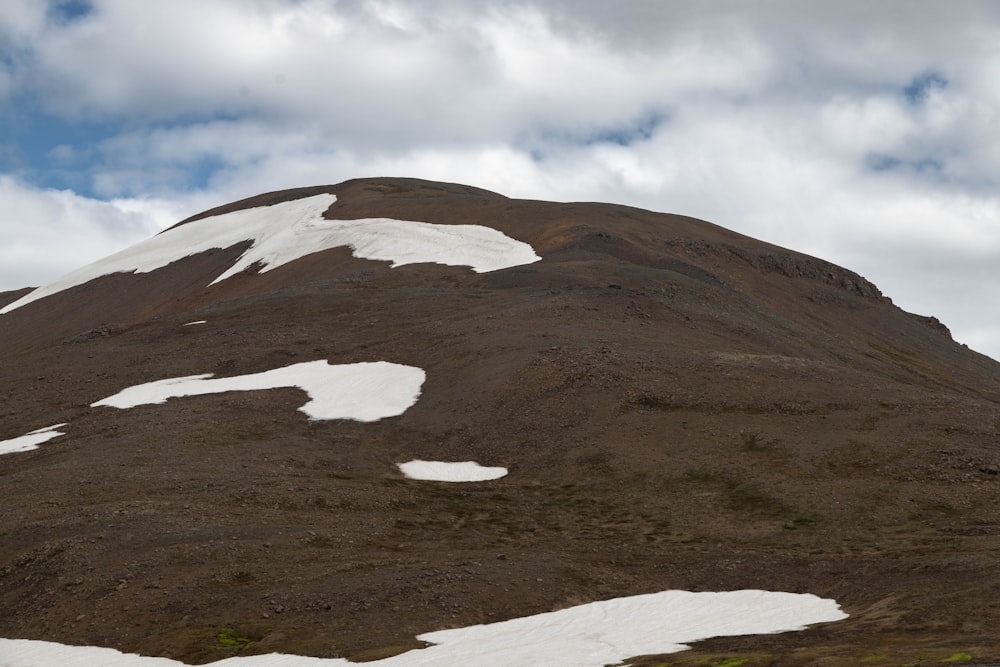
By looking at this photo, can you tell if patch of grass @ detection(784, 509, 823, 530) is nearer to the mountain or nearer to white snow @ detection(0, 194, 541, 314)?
the mountain

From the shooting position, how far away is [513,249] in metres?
74.1

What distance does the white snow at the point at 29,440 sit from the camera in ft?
142

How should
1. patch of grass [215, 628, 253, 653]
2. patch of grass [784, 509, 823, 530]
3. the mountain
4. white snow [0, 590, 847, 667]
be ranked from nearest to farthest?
white snow [0, 590, 847, 667]
patch of grass [215, 628, 253, 653]
the mountain
patch of grass [784, 509, 823, 530]

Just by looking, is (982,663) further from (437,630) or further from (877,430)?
(877,430)

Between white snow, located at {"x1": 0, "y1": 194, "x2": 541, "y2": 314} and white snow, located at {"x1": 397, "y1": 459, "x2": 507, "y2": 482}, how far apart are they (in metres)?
28.8

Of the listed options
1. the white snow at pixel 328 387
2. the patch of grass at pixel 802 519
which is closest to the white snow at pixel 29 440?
the white snow at pixel 328 387

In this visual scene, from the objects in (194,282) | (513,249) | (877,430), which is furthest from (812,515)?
(194,282)

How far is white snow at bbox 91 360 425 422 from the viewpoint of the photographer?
46781 millimetres

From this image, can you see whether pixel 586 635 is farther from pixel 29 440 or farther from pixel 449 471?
pixel 29 440

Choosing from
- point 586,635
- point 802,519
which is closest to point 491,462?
point 802,519

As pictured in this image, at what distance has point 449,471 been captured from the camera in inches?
1598

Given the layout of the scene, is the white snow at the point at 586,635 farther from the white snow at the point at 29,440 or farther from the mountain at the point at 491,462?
the white snow at the point at 29,440

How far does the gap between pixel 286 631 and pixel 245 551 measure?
580cm

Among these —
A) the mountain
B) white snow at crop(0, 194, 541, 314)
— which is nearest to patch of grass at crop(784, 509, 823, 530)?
the mountain
